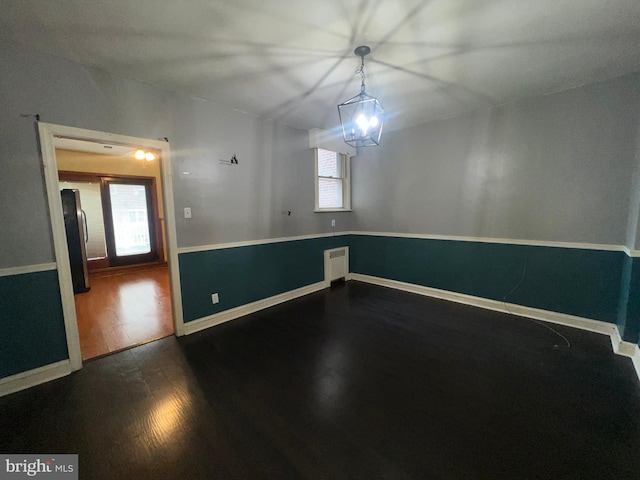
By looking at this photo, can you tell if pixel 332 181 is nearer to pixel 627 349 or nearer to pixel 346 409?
pixel 346 409

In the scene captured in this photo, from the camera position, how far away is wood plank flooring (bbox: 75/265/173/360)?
272 centimetres

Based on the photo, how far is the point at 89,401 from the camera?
188 cm

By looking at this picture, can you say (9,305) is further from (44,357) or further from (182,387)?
(182,387)

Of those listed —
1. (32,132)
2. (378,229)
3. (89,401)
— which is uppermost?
(32,132)

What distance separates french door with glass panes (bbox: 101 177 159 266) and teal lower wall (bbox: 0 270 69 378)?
169 inches

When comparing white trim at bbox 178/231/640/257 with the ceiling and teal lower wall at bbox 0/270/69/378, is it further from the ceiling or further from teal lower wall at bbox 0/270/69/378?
the ceiling

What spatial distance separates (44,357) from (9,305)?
0.50 metres

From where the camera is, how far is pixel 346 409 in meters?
1.76

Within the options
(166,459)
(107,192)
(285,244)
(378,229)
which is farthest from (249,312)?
(107,192)

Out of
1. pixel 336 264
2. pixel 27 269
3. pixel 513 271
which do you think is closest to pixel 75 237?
pixel 27 269

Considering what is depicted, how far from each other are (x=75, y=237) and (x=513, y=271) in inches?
262

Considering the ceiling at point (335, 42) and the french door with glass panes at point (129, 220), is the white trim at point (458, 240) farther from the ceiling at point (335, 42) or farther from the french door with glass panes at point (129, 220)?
the french door with glass panes at point (129, 220)

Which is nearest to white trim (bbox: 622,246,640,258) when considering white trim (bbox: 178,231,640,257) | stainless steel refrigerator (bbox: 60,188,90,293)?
white trim (bbox: 178,231,640,257)

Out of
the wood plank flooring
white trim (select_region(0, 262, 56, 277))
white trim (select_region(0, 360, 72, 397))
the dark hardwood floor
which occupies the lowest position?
the dark hardwood floor
